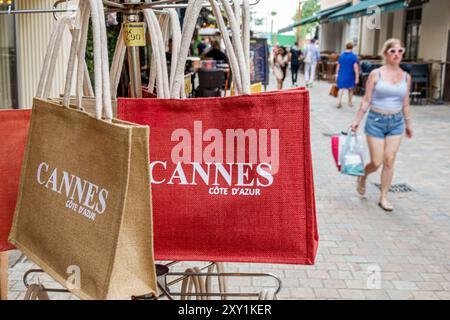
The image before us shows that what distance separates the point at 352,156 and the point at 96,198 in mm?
4735

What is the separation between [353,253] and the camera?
187 inches

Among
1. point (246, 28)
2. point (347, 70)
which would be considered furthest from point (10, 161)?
point (347, 70)

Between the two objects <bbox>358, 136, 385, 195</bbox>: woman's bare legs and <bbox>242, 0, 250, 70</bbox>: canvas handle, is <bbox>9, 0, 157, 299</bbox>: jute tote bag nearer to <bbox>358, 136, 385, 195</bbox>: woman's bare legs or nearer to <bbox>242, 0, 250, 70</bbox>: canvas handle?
<bbox>242, 0, 250, 70</bbox>: canvas handle

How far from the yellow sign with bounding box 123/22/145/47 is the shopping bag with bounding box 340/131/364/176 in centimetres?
433

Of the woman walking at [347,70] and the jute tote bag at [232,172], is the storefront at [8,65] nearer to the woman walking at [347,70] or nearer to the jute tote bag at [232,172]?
the jute tote bag at [232,172]

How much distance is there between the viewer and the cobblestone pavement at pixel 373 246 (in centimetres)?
403

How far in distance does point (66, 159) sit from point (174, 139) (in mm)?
278

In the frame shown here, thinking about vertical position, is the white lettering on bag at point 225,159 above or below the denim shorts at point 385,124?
above

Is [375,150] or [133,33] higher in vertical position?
[133,33]

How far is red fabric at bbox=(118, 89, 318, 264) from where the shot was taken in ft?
4.61

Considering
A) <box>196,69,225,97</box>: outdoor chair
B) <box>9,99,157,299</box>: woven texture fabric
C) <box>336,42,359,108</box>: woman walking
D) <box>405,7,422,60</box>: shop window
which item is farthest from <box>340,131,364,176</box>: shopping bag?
<box>405,7,422,60</box>: shop window

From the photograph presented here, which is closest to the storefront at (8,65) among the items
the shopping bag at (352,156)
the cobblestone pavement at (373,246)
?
the cobblestone pavement at (373,246)

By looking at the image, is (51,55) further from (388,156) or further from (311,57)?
(311,57)

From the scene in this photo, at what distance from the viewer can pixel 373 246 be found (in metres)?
4.92
